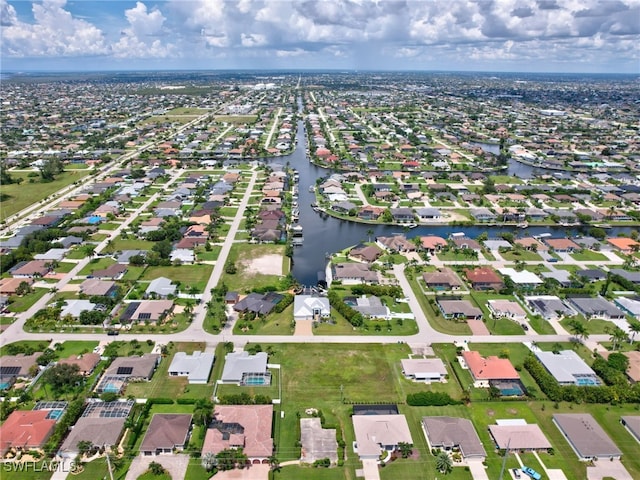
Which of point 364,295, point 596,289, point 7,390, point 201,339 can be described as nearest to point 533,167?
point 596,289

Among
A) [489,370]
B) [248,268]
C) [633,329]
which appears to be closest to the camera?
[489,370]

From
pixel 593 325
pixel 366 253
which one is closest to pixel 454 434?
pixel 593 325

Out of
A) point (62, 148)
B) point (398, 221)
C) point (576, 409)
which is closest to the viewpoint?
point (576, 409)

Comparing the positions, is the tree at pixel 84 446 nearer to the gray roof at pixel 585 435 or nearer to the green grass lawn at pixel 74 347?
Result: the green grass lawn at pixel 74 347

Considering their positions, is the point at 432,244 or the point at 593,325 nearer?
the point at 593,325

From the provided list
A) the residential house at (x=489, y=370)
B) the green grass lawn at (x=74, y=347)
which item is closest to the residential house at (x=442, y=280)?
the residential house at (x=489, y=370)

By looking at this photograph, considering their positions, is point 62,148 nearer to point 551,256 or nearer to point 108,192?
point 108,192

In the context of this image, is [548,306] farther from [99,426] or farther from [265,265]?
[99,426]
